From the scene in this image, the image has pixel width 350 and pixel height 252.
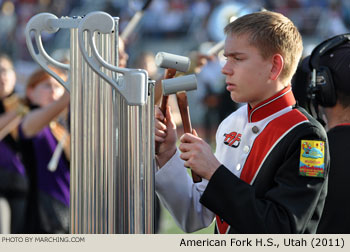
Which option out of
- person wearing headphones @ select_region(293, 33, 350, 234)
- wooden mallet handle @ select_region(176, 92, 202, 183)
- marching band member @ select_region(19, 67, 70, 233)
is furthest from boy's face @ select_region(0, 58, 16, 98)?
wooden mallet handle @ select_region(176, 92, 202, 183)

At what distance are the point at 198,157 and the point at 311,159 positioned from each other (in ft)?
0.93

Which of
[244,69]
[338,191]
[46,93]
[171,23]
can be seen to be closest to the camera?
[244,69]

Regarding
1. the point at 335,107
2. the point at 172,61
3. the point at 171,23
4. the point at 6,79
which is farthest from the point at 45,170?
the point at 171,23

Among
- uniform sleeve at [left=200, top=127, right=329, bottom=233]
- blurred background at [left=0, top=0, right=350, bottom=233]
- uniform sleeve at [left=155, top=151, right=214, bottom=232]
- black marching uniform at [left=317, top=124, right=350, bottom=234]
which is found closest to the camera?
uniform sleeve at [left=200, top=127, right=329, bottom=233]

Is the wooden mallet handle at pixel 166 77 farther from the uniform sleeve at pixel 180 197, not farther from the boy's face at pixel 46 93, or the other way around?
the boy's face at pixel 46 93

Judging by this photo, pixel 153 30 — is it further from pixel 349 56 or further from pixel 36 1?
pixel 349 56

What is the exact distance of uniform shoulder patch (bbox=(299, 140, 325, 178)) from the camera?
1.73 metres

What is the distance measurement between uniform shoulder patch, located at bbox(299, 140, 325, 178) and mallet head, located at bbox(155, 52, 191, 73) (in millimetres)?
364

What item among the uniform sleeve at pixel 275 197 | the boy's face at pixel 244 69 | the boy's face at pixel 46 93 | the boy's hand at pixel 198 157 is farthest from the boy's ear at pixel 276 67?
the boy's face at pixel 46 93

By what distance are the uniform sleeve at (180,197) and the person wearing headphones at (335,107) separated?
49 centimetres

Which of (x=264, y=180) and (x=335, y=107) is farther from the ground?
(x=335, y=107)

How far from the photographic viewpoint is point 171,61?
176 centimetres

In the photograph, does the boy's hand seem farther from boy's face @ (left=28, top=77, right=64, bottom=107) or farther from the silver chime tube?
boy's face @ (left=28, top=77, right=64, bottom=107)

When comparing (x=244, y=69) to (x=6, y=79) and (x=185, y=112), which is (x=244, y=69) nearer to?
(x=185, y=112)
